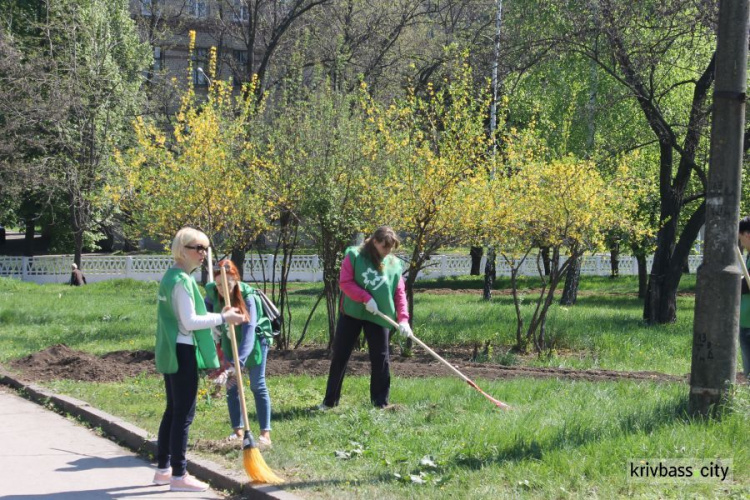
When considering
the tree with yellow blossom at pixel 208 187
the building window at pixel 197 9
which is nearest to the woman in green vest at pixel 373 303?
the tree with yellow blossom at pixel 208 187

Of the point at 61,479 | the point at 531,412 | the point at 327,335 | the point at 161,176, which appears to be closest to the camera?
the point at 61,479

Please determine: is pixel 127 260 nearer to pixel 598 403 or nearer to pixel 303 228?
pixel 303 228

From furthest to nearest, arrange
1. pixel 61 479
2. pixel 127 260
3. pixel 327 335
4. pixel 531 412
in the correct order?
pixel 127 260 < pixel 327 335 < pixel 531 412 < pixel 61 479

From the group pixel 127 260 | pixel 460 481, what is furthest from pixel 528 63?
pixel 127 260

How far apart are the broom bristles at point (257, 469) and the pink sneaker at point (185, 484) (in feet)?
1.36

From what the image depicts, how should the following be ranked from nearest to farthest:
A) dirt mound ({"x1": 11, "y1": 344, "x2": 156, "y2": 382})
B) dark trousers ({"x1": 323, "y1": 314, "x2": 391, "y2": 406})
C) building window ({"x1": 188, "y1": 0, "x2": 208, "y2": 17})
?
dark trousers ({"x1": 323, "y1": 314, "x2": 391, "y2": 406}) < dirt mound ({"x1": 11, "y1": 344, "x2": 156, "y2": 382}) < building window ({"x1": 188, "y1": 0, "x2": 208, "y2": 17})

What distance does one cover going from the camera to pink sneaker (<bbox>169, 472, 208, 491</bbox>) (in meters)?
6.21

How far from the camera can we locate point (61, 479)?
6.64 meters

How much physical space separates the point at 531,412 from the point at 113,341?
30.0ft

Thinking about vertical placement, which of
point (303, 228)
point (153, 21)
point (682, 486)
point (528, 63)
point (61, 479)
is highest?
point (153, 21)

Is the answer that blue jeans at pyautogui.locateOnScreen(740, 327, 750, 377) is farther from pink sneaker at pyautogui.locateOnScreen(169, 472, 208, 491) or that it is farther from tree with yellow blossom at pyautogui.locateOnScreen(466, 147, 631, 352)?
pink sneaker at pyautogui.locateOnScreen(169, 472, 208, 491)

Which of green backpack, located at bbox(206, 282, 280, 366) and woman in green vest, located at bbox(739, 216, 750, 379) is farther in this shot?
woman in green vest, located at bbox(739, 216, 750, 379)

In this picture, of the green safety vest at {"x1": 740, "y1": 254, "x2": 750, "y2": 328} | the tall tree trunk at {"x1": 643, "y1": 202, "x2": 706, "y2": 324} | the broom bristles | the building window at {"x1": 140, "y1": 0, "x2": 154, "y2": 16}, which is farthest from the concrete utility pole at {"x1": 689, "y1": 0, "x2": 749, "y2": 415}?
the building window at {"x1": 140, "y1": 0, "x2": 154, "y2": 16}

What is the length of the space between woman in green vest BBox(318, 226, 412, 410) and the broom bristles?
2143mm
